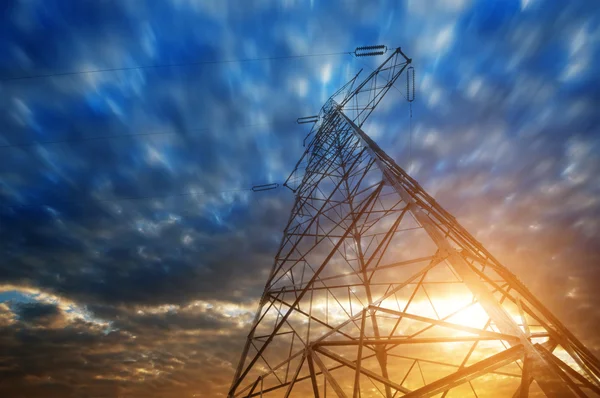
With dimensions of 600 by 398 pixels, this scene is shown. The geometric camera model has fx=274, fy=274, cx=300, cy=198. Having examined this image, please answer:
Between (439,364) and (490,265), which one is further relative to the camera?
(439,364)

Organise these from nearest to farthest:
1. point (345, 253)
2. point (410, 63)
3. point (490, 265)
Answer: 1. point (490, 265)
2. point (345, 253)
3. point (410, 63)

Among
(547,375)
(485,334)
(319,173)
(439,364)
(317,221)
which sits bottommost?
(547,375)

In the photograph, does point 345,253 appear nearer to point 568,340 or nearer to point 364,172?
point 364,172

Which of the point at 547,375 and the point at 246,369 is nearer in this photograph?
the point at 547,375

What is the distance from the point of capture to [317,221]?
11805 mm

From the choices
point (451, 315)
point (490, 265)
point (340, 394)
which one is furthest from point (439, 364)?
point (340, 394)

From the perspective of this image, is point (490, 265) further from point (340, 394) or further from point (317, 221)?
point (317, 221)

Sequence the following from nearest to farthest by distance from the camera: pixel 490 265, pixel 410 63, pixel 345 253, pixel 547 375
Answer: pixel 547 375, pixel 490 265, pixel 345 253, pixel 410 63

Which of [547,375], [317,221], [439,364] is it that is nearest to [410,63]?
[317,221]

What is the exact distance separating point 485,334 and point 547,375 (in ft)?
3.19

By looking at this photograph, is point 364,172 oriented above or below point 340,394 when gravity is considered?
above

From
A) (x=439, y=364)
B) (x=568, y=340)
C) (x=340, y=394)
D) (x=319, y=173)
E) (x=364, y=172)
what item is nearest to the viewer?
(x=340, y=394)

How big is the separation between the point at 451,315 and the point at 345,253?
6.30 metres

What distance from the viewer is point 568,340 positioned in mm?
6035
